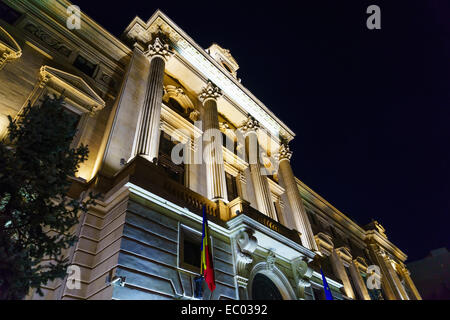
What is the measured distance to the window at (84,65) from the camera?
16720 mm

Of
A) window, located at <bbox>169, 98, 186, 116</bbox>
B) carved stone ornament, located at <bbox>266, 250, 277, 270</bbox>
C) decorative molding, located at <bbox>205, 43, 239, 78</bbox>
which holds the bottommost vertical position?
carved stone ornament, located at <bbox>266, 250, 277, 270</bbox>

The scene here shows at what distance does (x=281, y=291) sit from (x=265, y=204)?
5.60 metres

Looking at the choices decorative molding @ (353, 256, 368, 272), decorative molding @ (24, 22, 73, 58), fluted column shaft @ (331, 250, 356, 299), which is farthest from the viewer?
decorative molding @ (353, 256, 368, 272)

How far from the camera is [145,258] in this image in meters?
9.70

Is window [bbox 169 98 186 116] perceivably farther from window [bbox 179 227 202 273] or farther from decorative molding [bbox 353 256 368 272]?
decorative molding [bbox 353 256 368 272]

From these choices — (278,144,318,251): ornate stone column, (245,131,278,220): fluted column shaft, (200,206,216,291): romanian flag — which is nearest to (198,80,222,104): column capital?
(245,131,278,220): fluted column shaft

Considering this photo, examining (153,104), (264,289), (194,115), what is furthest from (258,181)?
(153,104)

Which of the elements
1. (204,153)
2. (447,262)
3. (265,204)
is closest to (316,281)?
(265,204)

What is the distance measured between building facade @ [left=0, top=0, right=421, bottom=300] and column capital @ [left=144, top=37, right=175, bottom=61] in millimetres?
65

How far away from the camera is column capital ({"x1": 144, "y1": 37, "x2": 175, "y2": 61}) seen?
19223mm

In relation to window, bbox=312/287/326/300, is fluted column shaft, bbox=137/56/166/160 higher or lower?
higher

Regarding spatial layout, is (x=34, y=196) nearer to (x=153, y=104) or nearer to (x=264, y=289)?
(x=153, y=104)

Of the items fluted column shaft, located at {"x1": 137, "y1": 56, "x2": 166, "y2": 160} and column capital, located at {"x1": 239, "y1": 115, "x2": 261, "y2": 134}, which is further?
column capital, located at {"x1": 239, "y1": 115, "x2": 261, "y2": 134}

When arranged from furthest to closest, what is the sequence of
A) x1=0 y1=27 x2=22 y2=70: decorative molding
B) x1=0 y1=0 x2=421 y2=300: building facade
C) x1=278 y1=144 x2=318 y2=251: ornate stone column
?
x1=278 y1=144 x2=318 y2=251: ornate stone column → x1=0 y1=27 x2=22 y2=70: decorative molding → x1=0 y1=0 x2=421 y2=300: building facade
